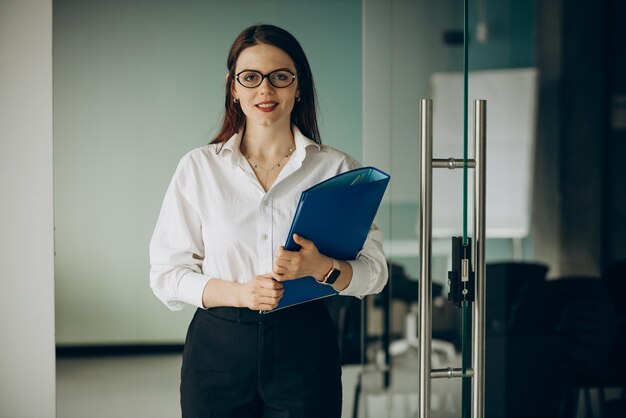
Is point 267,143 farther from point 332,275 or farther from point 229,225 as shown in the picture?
point 332,275

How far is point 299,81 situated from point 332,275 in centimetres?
47

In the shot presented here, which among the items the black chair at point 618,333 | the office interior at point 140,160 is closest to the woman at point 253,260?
the office interior at point 140,160

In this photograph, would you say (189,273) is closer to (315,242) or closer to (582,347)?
(315,242)

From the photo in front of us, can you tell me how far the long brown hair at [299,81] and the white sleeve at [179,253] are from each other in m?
0.21

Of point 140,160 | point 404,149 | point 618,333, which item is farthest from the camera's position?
point 618,333

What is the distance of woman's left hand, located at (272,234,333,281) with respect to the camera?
151cm

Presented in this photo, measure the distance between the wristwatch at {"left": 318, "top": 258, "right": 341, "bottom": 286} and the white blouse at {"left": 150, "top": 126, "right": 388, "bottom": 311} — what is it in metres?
0.06

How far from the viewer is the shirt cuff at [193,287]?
5.32ft

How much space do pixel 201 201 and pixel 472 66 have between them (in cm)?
159

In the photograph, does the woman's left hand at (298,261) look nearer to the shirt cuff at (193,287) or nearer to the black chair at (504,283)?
the shirt cuff at (193,287)

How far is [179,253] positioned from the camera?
168cm

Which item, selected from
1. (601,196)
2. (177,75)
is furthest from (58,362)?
(601,196)

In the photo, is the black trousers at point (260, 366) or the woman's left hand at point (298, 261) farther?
the black trousers at point (260, 366)

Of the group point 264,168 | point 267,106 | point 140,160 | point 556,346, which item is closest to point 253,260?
point 264,168
